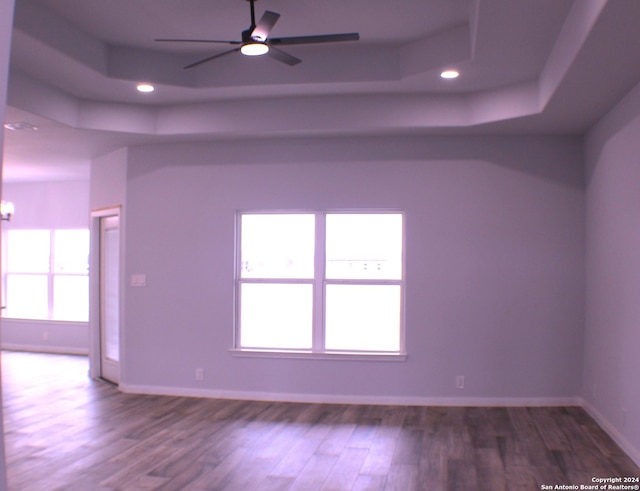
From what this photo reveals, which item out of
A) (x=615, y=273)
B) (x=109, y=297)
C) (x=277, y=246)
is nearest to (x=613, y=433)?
(x=615, y=273)

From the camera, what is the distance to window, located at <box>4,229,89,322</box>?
9.09 metres

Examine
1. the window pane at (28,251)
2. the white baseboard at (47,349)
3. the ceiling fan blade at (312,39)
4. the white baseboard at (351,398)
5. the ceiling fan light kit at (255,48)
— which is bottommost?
the white baseboard at (47,349)

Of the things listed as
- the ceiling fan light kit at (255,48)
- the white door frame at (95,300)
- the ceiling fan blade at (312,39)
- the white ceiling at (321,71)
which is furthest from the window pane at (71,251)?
the ceiling fan blade at (312,39)

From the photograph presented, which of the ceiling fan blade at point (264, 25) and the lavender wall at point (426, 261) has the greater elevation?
the ceiling fan blade at point (264, 25)

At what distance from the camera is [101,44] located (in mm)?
4590

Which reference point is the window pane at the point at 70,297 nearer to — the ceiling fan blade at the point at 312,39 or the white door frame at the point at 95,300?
the white door frame at the point at 95,300

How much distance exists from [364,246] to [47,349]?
19.2 feet

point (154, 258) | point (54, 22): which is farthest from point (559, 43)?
point (154, 258)

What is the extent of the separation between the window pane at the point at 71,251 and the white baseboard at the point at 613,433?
24.1ft

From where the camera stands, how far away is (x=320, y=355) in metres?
5.71

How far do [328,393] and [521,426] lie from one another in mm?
1825

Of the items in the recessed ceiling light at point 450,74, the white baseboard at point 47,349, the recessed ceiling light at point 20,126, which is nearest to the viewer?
the recessed ceiling light at point 450,74

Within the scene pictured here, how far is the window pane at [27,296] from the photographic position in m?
9.31

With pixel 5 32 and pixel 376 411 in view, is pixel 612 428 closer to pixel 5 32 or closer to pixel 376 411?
pixel 376 411
